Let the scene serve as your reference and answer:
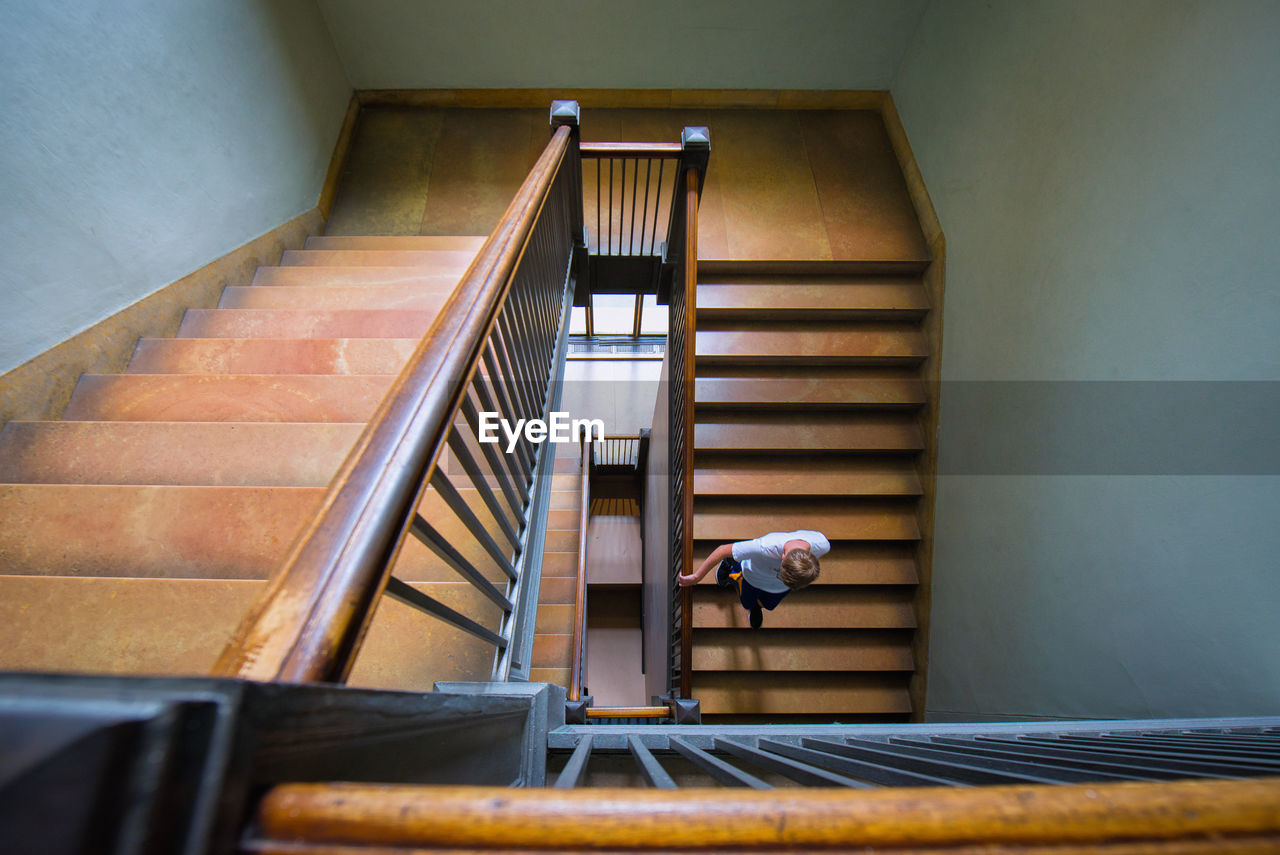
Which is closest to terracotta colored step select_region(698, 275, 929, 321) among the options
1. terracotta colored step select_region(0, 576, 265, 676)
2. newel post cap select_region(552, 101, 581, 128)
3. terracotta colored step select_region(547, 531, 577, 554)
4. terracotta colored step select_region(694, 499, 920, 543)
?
terracotta colored step select_region(694, 499, 920, 543)

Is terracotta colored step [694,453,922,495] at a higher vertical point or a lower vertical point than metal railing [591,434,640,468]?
lower

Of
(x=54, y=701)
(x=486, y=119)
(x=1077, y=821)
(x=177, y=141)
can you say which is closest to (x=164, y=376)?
(x=177, y=141)

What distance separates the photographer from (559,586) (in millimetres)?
3834

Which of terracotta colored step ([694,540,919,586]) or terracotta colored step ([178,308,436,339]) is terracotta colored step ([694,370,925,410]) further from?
terracotta colored step ([178,308,436,339])

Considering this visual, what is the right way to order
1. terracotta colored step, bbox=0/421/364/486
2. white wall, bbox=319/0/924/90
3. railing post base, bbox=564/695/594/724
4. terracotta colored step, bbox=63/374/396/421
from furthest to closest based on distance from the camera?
1. white wall, bbox=319/0/924/90
2. railing post base, bbox=564/695/594/724
3. terracotta colored step, bbox=63/374/396/421
4. terracotta colored step, bbox=0/421/364/486

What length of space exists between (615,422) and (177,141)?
452 cm

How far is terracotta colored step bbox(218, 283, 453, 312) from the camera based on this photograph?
104 inches

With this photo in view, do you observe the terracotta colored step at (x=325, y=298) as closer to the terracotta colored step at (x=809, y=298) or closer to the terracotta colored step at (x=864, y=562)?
the terracotta colored step at (x=809, y=298)

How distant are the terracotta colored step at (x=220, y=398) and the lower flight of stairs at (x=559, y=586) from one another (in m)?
1.57

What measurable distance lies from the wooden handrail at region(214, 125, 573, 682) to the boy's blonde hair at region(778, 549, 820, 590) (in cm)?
167

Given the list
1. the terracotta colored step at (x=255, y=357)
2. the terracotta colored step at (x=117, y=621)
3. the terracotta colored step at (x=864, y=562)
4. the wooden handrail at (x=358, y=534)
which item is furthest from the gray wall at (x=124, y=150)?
the terracotta colored step at (x=864, y=562)

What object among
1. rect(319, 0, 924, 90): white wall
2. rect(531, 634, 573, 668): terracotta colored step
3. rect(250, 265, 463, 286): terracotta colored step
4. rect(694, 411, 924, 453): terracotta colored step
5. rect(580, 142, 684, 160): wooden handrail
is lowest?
rect(531, 634, 573, 668): terracotta colored step

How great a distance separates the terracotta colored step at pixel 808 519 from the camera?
3.11 metres

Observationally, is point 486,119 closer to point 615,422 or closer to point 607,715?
point 615,422
